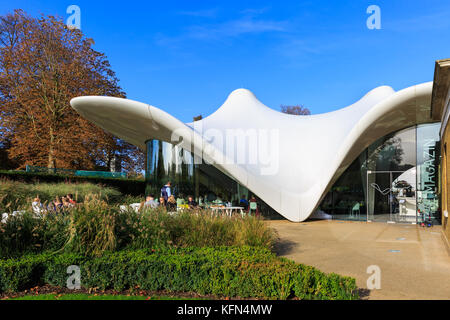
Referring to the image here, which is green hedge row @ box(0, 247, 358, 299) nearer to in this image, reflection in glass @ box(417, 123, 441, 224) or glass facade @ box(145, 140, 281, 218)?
glass facade @ box(145, 140, 281, 218)

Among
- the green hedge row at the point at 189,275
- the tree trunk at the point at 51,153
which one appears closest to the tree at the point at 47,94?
the tree trunk at the point at 51,153

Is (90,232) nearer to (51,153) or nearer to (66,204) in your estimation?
(66,204)

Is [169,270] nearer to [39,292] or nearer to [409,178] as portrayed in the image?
[39,292]

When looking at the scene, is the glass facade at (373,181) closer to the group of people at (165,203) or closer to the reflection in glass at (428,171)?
the reflection in glass at (428,171)

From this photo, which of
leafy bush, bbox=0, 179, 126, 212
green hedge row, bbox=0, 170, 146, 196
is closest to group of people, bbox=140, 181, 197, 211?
leafy bush, bbox=0, 179, 126, 212

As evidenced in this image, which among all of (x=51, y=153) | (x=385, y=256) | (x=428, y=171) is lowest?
(x=385, y=256)

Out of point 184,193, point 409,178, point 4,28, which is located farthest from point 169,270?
point 4,28

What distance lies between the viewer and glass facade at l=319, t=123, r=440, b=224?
12258mm

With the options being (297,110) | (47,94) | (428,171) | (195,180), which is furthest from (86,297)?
(297,110)

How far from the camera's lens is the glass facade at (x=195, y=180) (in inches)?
543

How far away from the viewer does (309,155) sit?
13617 millimetres

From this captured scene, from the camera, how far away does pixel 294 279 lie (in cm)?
391

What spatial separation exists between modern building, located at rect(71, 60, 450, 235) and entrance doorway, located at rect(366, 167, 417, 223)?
35 mm

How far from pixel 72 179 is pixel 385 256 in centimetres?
1540
